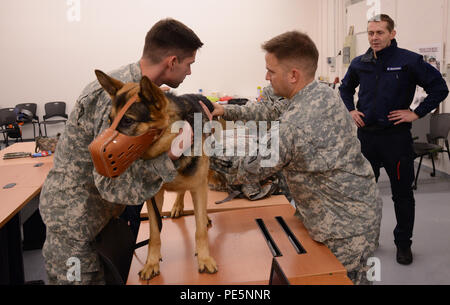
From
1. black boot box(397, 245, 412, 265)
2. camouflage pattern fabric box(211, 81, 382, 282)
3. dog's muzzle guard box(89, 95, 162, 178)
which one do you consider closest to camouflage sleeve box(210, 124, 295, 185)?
camouflage pattern fabric box(211, 81, 382, 282)

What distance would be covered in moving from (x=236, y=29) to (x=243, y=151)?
8089 mm

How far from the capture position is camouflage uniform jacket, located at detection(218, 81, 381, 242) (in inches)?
61.6

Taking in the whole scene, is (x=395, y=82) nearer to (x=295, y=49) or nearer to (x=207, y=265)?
(x=295, y=49)

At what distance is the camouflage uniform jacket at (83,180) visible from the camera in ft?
4.44

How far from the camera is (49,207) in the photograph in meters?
1.70

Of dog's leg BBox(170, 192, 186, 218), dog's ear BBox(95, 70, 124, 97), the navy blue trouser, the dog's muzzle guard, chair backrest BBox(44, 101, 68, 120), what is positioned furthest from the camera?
chair backrest BBox(44, 101, 68, 120)

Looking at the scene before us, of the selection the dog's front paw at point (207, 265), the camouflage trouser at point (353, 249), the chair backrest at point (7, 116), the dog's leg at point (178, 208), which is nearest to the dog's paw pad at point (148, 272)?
the dog's front paw at point (207, 265)

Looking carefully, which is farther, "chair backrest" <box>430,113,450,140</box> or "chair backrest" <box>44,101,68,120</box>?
"chair backrest" <box>44,101,68,120</box>

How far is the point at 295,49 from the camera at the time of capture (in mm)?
1615

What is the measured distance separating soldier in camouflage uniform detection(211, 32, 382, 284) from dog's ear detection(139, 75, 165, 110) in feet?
1.70

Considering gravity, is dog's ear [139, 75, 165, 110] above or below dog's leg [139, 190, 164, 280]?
above

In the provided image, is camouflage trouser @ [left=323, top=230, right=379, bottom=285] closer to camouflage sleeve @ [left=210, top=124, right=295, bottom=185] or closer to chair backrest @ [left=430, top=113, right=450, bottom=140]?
camouflage sleeve @ [left=210, top=124, right=295, bottom=185]
